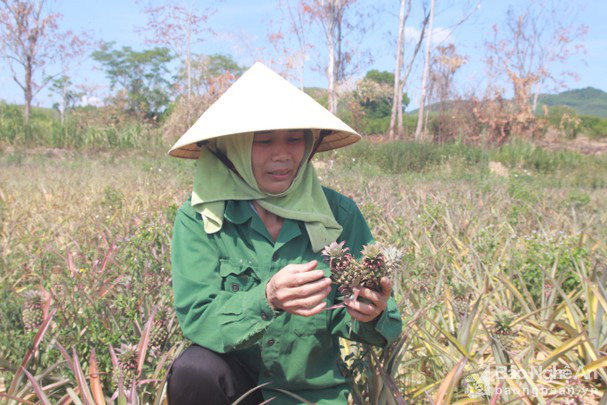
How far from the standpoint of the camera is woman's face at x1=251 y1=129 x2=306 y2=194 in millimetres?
1674

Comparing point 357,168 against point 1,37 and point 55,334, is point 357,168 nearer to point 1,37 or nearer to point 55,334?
point 55,334

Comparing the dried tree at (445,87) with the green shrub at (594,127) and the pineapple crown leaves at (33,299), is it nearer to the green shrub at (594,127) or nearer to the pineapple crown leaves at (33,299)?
the green shrub at (594,127)

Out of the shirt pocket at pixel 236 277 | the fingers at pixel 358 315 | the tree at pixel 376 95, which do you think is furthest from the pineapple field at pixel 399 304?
the tree at pixel 376 95

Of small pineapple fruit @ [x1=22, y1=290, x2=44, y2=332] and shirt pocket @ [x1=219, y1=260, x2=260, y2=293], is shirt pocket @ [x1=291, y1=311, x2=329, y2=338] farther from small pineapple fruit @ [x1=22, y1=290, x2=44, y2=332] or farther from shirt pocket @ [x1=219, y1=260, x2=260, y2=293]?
small pineapple fruit @ [x1=22, y1=290, x2=44, y2=332]

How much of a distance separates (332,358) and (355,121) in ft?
46.9

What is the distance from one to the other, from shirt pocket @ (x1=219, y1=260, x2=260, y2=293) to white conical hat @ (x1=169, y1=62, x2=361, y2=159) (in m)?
0.42

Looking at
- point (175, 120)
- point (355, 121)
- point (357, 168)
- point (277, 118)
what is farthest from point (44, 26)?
point (277, 118)

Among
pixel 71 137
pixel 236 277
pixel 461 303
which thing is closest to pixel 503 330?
pixel 461 303

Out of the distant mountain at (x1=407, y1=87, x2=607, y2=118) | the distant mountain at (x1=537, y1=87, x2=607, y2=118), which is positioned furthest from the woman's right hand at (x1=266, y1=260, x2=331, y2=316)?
the distant mountain at (x1=537, y1=87, x2=607, y2=118)

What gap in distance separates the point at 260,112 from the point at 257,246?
1.42 ft

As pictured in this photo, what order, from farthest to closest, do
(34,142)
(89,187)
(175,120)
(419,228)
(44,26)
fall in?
(44,26) → (175,120) → (34,142) → (89,187) → (419,228)

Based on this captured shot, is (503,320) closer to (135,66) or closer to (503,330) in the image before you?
(503,330)

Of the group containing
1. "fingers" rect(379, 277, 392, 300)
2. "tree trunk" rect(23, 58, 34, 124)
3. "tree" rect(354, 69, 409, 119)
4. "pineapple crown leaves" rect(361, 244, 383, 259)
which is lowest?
"fingers" rect(379, 277, 392, 300)

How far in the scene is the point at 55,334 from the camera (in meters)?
2.09
